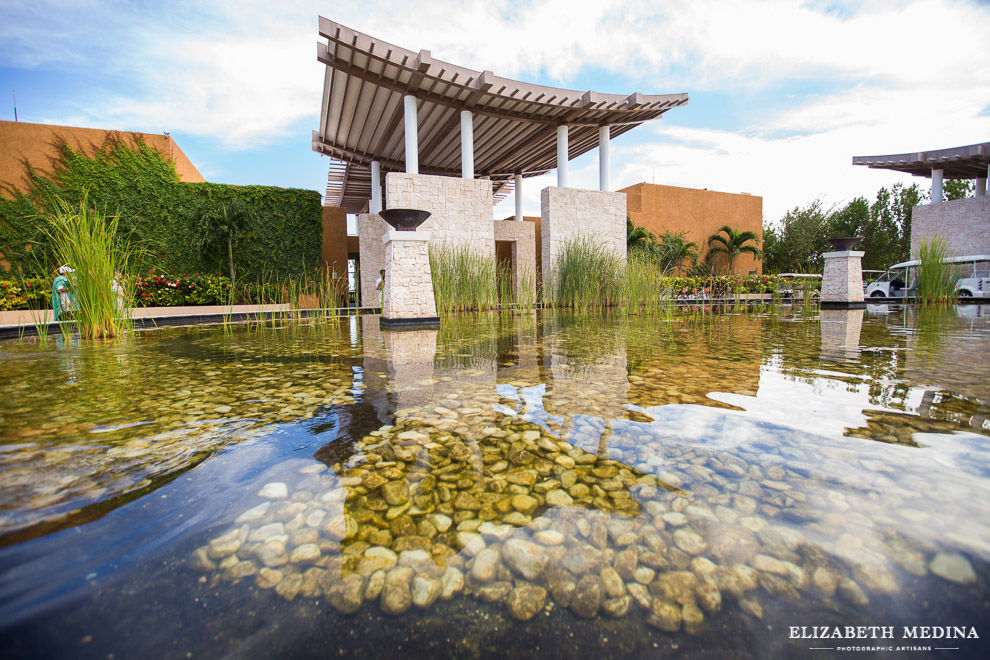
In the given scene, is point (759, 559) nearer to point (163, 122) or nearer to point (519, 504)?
point (519, 504)

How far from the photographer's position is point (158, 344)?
3.70 meters

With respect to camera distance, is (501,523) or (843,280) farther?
(843,280)

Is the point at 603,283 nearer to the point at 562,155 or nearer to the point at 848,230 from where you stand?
the point at 562,155

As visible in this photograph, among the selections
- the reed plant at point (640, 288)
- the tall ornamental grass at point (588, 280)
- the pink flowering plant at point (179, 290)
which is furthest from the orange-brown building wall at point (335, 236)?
the reed plant at point (640, 288)

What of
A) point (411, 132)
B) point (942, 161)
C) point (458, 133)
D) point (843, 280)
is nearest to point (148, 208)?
point (411, 132)

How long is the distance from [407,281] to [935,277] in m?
10.6

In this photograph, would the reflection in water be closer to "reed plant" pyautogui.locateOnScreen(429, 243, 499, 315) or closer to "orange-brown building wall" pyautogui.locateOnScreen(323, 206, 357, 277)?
"reed plant" pyautogui.locateOnScreen(429, 243, 499, 315)

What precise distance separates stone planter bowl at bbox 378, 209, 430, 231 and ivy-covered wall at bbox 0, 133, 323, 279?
22.7 feet

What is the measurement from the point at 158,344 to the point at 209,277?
21.2ft

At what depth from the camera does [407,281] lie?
5.37 metres

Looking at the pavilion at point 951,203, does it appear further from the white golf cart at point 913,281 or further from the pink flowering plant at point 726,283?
the pink flowering plant at point 726,283

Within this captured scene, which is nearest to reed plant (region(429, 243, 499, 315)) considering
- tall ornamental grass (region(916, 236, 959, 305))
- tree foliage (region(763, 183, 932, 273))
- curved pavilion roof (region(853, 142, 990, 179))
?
tall ornamental grass (region(916, 236, 959, 305))

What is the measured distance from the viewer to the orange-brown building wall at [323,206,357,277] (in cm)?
1245

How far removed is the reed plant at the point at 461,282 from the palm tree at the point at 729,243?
1219cm
